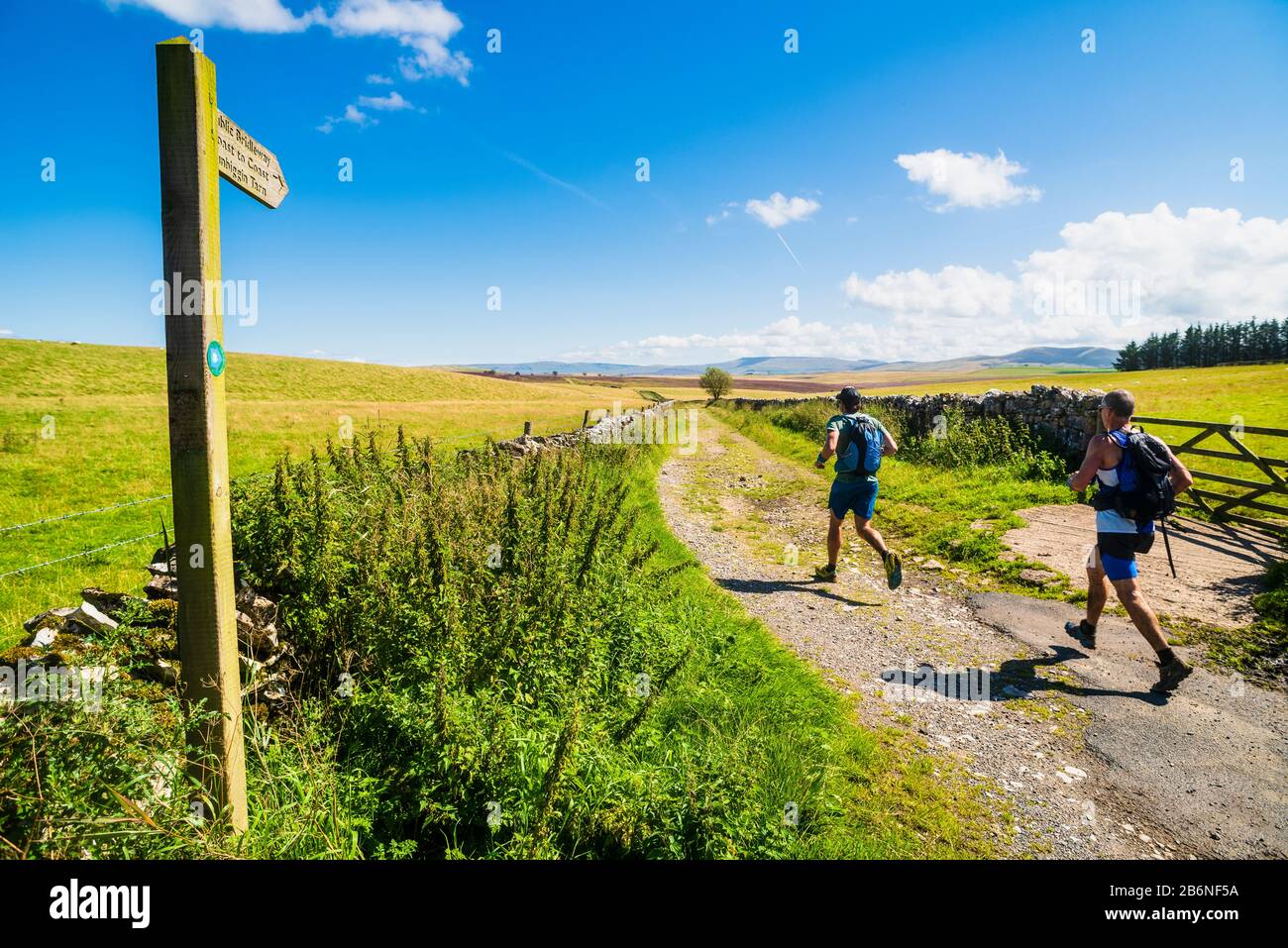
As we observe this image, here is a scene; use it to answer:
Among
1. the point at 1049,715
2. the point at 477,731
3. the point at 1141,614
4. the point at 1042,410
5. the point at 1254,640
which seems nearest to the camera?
the point at 477,731

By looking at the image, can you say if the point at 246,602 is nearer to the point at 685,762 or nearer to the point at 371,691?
the point at 371,691

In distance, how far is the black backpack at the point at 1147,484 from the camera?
5.54m

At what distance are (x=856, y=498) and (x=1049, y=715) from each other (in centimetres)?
401

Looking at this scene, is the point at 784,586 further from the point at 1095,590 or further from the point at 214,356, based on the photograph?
the point at 214,356

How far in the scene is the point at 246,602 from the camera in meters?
4.25

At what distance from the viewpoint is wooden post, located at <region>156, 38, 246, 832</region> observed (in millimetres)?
2508

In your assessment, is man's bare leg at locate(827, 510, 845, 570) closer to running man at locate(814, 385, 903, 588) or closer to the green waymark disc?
running man at locate(814, 385, 903, 588)

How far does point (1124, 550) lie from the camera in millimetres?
5605

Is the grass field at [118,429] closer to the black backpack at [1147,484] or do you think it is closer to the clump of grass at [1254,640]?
the black backpack at [1147,484]

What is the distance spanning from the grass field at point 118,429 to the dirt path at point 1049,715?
711 cm

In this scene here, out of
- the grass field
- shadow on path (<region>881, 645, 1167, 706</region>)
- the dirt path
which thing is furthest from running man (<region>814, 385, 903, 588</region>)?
the grass field

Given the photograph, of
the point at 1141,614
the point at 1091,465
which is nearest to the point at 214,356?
the point at 1091,465
